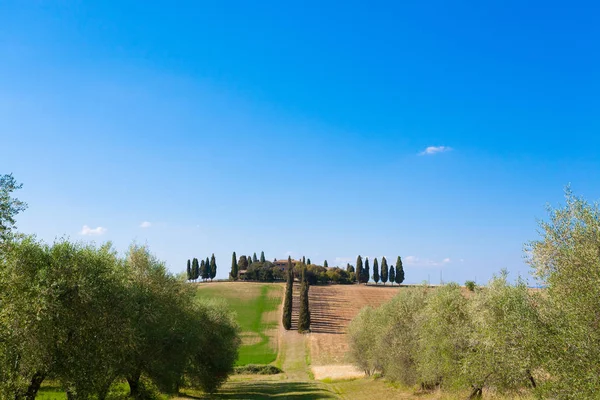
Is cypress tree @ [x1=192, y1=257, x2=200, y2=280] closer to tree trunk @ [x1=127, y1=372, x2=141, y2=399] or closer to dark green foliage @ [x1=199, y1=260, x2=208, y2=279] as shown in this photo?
dark green foliage @ [x1=199, y1=260, x2=208, y2=279]

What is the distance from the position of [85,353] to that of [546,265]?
96.9 ft

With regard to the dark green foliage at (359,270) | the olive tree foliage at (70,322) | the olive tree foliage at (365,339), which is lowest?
the olive tree foliage at (365,339)

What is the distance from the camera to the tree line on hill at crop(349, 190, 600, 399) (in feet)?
66.7

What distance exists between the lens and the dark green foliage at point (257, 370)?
3105 inches

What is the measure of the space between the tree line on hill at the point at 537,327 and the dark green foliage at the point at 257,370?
42126 millimetres

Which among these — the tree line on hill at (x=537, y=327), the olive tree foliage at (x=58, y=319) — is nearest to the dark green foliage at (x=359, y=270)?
the tree line on hill at (x=537, y=327)

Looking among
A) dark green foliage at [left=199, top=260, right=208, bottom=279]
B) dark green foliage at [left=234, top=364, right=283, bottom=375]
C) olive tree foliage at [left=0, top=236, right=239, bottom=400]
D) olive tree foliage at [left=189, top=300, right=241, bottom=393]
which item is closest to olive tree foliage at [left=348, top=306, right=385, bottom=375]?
dark green foliage at [left=234, top=364, right=283, bottom=375]

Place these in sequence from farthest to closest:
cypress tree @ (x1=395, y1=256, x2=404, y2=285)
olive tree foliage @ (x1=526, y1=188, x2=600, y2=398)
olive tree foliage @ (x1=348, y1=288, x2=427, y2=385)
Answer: cypress tree @ (x1=395, y1=256, x2=404, y2=285), olive tree foliage @ (x1=348, y1=288, x2=427, y2=385), olive tree foliage @ (x1=526, y1=188, x2=600, y2=398)

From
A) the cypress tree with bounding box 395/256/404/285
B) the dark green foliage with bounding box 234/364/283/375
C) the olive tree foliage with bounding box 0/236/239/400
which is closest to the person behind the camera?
the olive tree foliage with bounding box 0/236/239/400

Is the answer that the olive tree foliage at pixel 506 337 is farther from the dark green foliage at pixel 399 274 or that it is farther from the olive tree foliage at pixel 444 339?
the dark green foliage at pixel 399 274

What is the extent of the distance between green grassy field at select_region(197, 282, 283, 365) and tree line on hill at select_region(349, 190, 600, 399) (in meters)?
38.3

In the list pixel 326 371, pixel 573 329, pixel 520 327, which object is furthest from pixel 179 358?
pixel 326 371

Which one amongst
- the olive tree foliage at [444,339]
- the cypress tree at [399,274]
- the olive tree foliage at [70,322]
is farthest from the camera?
the cypress tree at [399,274]

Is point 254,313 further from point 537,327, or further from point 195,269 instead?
point 537,327
